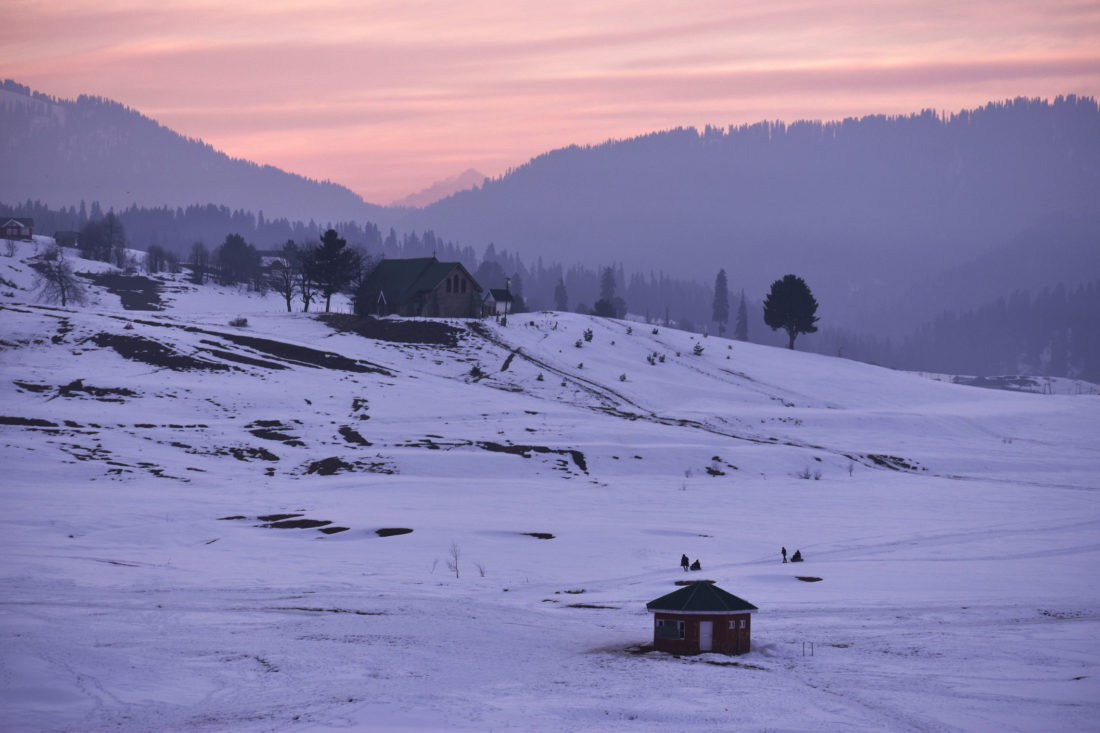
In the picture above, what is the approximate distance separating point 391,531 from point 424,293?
174 feet

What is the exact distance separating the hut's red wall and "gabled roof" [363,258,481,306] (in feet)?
216

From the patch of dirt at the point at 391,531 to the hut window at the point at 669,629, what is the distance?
48.1 feet

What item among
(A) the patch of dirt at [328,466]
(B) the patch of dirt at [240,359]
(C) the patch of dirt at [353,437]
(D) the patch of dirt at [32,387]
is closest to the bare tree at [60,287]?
(B) the patch of dirt at [240,359]

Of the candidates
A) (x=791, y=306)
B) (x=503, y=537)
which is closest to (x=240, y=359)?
(x=503, y=537)

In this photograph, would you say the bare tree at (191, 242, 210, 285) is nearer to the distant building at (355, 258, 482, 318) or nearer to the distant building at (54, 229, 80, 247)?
the distant building at (54, 229, 80, 247)

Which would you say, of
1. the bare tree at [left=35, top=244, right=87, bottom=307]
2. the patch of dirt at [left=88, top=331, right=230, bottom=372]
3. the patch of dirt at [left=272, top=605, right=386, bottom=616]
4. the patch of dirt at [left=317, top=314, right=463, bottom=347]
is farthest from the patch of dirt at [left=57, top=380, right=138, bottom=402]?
the bare tree at [left=35, top=244, right=87, bottom=307]

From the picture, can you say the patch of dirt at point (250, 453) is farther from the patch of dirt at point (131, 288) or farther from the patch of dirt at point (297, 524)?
the patch of dirt at point (131, 288)

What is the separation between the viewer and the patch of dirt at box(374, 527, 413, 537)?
126 ft

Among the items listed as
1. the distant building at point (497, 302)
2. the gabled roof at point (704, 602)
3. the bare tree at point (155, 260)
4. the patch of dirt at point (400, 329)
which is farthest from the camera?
the bare tree at point (155, 260)

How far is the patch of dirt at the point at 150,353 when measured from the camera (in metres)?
64.2

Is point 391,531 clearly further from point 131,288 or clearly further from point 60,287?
point 131,288

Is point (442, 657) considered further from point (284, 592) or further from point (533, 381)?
point (533, 381)

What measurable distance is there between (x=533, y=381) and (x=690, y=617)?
45.0m

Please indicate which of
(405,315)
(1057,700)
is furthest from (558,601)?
(405,315)
